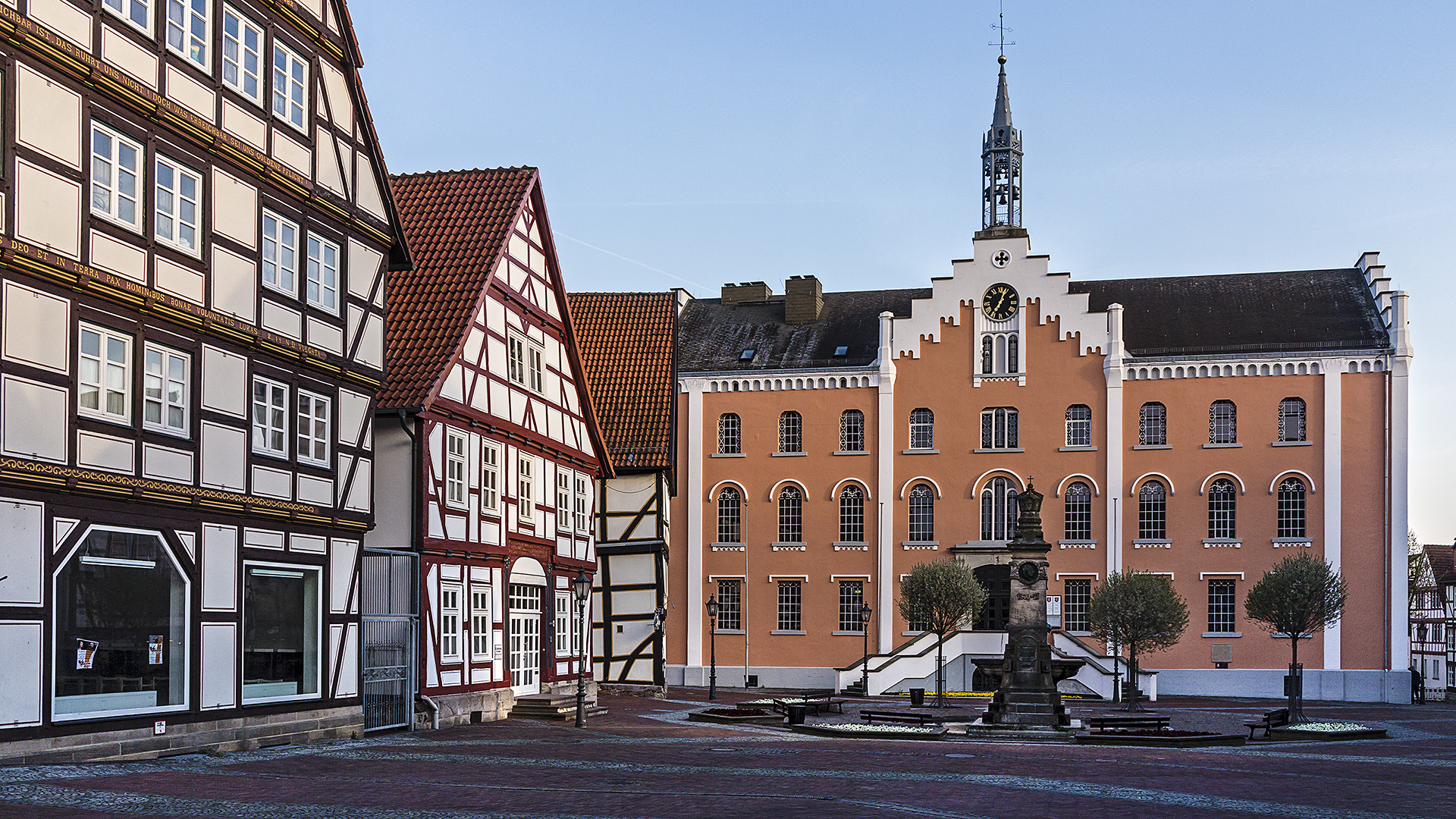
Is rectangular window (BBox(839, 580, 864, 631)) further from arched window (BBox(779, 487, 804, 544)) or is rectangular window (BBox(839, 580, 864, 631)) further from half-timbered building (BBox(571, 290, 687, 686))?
half-timbered building (BBox(571, 290, 687, 686))

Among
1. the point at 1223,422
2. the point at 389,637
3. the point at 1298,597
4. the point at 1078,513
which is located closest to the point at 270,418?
the point at 389,637

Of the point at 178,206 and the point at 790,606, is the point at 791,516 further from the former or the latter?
the point at 178,206

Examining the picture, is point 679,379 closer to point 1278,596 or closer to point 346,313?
point 1278,596

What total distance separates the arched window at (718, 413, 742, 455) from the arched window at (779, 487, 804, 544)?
7.61 ft

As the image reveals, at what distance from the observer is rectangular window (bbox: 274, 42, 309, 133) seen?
84.6 ft

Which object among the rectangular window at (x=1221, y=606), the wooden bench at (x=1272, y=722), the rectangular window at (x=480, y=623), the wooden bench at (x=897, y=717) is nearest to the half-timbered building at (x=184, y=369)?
the rectangular window at (x=480, y=623)

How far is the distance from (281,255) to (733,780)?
38.8 ft

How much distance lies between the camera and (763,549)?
2126 inches

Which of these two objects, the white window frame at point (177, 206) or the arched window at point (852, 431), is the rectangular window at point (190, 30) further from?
the arched window at point (852, 431)

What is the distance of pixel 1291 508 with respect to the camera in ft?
165

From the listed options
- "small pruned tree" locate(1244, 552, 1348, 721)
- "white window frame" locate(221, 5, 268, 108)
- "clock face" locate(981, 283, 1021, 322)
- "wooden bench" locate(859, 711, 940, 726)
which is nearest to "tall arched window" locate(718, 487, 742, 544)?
"clock face" locate(981, 283, 1021, 322)

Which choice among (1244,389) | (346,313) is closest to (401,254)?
(346,313)

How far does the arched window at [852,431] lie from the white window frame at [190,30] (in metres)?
33.2

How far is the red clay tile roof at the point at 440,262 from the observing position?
103ft
